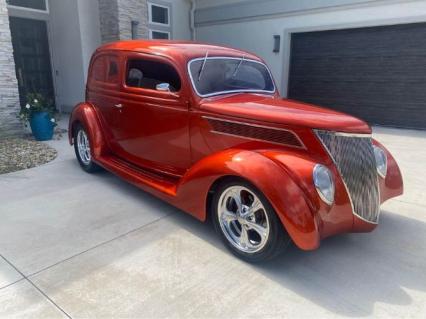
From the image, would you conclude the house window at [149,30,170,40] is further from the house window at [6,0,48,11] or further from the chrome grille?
the chrome grille

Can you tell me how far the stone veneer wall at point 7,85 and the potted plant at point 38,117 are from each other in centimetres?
27

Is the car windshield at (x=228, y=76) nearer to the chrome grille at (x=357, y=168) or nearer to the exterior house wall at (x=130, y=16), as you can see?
the chrome grille at (x=357, y=168)

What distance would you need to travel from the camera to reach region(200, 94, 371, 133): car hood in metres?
2.67

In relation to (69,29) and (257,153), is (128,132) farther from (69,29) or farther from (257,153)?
(69,29)

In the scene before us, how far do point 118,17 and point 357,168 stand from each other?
7.86 m

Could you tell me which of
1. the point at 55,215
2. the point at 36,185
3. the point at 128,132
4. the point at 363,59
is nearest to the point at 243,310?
the point at 55,215

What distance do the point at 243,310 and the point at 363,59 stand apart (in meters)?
8.54

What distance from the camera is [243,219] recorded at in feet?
9.09

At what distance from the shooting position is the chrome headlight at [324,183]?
2.46 m

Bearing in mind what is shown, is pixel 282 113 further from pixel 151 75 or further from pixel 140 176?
pixel 140 176

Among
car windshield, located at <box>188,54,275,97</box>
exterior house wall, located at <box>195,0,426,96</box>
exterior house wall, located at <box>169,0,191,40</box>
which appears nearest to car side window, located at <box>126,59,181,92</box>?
car windshield, located at <box>188,54,275,97</box>

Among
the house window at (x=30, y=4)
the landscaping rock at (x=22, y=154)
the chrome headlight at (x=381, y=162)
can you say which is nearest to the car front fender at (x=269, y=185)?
the chrome headlight at (x=381, y=162)

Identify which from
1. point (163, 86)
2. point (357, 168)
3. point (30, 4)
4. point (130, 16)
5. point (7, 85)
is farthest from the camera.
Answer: point (30, 4)

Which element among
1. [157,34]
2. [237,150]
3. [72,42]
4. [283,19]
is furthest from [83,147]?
[283,19]
